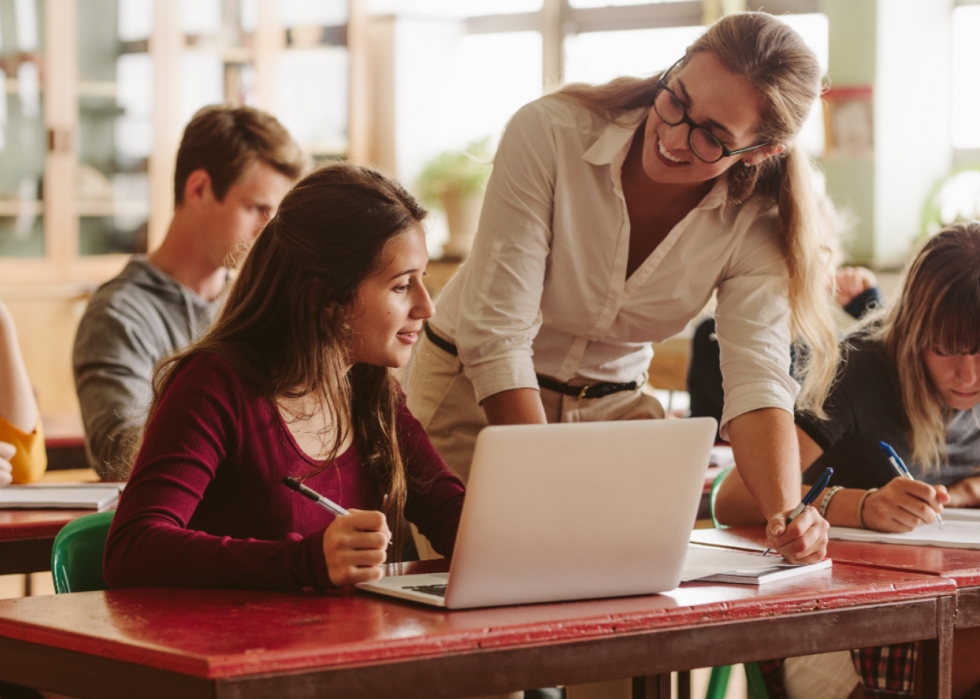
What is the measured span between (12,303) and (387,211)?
11.0 feet

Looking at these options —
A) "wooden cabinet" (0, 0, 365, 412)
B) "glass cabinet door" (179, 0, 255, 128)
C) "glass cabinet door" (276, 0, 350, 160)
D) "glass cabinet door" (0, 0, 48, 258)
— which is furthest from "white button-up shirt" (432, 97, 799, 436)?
"glass cabinet door" (276, 0, 350, 160)

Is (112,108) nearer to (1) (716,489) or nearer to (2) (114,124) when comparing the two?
(2) (114,124)

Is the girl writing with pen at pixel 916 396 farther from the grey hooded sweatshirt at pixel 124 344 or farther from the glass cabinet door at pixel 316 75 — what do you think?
the glass cabinet door at pixel 316 75

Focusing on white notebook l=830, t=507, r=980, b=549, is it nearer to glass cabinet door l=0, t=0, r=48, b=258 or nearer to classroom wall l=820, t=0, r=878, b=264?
classroom wall l=820, t=0, r=878, b=264

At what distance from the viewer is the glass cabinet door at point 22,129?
434 centimetres

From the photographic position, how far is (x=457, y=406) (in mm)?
1797

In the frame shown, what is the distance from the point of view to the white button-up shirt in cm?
157

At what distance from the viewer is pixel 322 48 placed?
5133mm

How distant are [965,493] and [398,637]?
1303 mm

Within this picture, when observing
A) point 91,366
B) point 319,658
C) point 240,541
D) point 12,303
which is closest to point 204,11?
point 12,303

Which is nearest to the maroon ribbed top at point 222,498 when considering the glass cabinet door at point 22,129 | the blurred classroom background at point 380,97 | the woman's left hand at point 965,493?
the woman's left hand at point 965,493

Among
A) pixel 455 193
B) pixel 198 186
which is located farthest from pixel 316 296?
pixel 455 193

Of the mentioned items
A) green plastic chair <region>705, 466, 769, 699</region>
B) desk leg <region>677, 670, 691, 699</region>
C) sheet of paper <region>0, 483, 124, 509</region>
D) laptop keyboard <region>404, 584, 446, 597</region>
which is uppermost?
laptop keyboard <region>404, 584, 446, 597</region>

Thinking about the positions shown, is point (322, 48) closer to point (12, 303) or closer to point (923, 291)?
point (12, 303)
